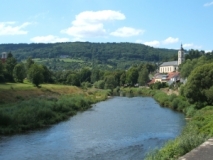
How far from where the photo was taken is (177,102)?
184ft

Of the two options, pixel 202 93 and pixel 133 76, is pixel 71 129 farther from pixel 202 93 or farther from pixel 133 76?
pixel 133 76

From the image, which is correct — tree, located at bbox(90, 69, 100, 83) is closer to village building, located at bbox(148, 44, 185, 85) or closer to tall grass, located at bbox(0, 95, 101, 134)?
village building, located at bbox(148, 44, 185, 85)

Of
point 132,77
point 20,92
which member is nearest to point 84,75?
point 132,77

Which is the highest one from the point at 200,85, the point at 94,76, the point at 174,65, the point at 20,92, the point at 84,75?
the point at 174,65

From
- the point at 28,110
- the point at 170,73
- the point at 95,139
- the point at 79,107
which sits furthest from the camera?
the point at 170,73

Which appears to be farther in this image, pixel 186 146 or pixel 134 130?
pixel 134 130

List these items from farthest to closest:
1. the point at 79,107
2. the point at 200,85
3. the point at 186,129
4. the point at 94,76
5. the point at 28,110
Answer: the point at 94,76 → the point at 79,107 → the point at 200,85 → the point at 28,110 → the point at 186,129

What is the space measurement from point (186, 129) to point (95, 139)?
8.91m

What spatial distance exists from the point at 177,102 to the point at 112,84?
61.6m

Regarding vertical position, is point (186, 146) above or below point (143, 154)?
above

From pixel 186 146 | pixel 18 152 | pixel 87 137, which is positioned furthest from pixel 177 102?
pixel 186 146

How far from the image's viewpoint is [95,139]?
31781mm

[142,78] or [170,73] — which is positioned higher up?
[170,73]

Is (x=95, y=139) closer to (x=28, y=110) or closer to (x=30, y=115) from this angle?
(x=30, y=115)
